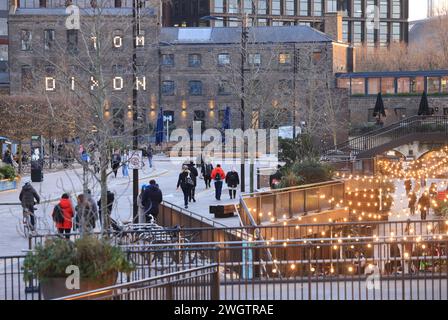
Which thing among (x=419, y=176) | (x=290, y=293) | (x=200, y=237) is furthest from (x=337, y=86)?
(x=290, y=293)

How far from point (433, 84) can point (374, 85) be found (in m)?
4.27

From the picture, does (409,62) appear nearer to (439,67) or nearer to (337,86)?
(439,67)

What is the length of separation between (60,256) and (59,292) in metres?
0.50

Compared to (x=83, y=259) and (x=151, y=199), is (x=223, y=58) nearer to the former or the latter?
(x=151, y=199)

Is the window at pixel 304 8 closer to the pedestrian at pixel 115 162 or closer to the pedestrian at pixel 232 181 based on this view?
the pedestrian at pixel 115 162

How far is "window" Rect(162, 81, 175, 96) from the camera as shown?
3073 inches

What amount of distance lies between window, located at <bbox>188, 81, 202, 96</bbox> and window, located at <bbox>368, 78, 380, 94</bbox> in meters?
15.3

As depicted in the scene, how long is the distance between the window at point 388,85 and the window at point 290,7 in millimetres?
39525

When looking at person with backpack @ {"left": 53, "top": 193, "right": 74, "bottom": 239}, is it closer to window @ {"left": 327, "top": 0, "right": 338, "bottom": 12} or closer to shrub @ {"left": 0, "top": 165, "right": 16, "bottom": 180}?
shrub @ {"left": 0, "top": 165, "right": 16, "bottom": 180}

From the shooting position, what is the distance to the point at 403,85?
69188 millimetres

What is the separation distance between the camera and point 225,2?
343 feet

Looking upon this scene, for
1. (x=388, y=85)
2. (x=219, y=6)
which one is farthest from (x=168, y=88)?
(x=219, y=6)

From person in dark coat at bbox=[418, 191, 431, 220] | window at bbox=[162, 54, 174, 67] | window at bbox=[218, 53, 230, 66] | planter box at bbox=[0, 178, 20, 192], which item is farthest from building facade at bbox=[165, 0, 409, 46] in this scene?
person in dark coat at bbox=[418, 191, 431, 220]

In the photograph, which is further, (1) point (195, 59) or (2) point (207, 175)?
(1) point (195, 59)
